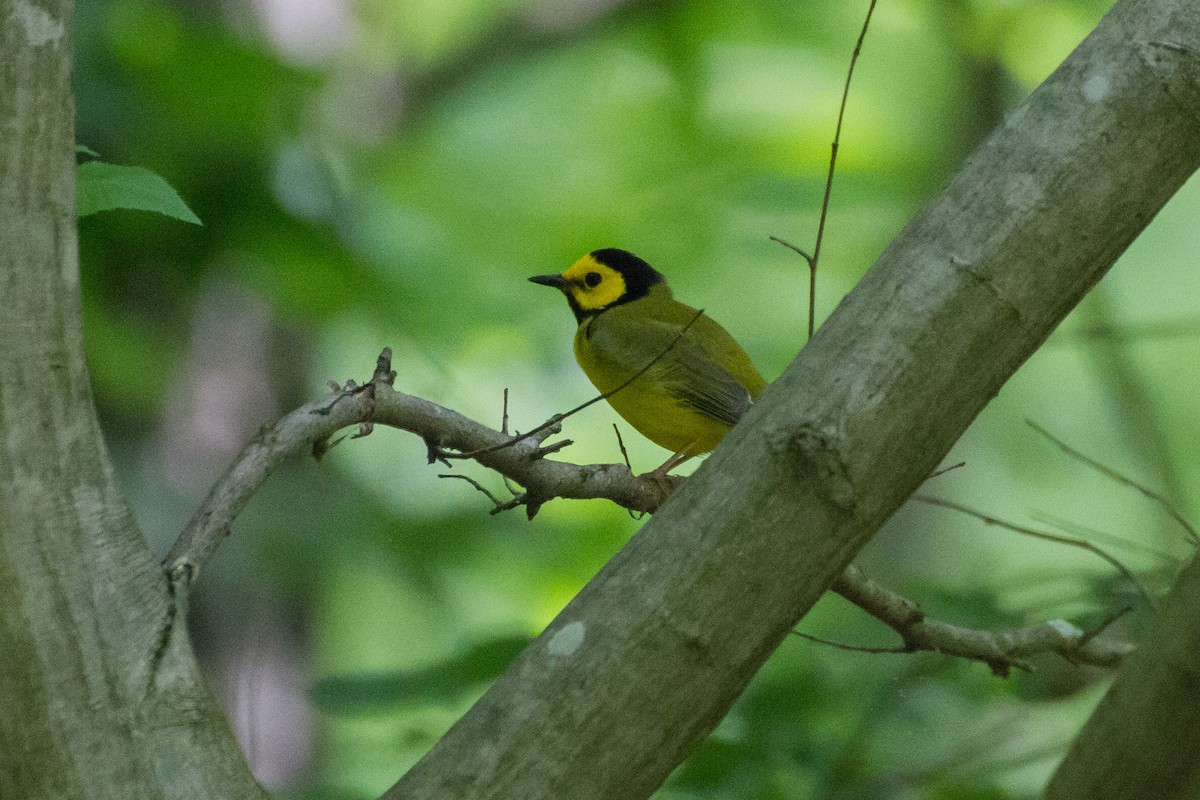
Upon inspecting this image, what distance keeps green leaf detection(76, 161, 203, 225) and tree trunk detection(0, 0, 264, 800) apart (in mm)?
285

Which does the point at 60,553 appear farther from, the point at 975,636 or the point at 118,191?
the point at 975,636

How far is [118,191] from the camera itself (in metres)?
1.79

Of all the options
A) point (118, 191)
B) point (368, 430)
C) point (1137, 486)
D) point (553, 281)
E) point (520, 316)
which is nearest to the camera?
point (118, 191)

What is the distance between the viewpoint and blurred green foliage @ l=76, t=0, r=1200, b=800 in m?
3.61

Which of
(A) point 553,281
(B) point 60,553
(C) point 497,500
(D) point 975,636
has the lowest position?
(B) point 60,553

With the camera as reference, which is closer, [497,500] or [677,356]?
[497,500]

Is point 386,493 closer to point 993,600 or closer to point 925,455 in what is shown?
point 993,600

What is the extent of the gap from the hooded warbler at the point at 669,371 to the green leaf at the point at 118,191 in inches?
83.4

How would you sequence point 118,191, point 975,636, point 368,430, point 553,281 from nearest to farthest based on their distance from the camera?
point 118,191, point 368,430, point 975,636, point 553,281

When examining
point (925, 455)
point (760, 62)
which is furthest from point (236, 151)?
point (760, 62)

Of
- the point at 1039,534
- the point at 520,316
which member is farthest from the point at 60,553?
the point at 520,316

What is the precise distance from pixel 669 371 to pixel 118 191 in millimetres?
2622

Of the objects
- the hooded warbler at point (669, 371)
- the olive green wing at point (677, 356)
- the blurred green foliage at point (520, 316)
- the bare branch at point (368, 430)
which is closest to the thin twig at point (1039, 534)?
the blurred green foliage at point (520, 316)

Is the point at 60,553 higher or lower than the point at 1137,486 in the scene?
lower
